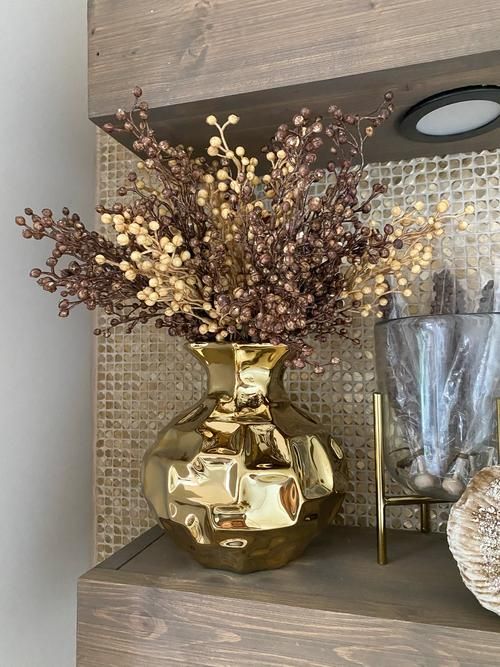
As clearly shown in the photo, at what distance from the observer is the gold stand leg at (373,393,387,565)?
0.78 m

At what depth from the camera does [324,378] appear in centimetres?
101

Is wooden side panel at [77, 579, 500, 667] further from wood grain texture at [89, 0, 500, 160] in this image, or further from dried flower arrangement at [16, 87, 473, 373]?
wood grain texture at [89, 0, 500, 160]

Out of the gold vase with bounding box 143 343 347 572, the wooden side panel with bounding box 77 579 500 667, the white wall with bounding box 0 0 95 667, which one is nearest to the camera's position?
the wooden side panel with bounding box 77 579 500 667

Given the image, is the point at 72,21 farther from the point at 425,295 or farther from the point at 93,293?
the point at 425,295

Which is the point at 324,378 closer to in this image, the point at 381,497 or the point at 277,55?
the point at 381,497

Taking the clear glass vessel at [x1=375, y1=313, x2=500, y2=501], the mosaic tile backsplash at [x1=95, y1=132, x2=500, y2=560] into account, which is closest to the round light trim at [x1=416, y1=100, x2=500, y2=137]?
the mosaic tile backsplash at [x1=95, y1=132, x2=500, y2=560]

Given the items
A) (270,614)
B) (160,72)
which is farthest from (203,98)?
(270,614)

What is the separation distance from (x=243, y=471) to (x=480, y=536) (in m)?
0.28

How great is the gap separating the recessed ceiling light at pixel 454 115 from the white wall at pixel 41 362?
24.3 inches

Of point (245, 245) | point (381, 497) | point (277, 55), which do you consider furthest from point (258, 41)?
point (381, 497)

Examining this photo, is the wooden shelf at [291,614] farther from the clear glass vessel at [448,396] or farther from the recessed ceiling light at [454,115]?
the recessed ceiling light at [454,115]

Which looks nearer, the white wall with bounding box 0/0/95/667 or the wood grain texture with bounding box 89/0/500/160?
the wood grain texture with bounding box 89/0/500/160

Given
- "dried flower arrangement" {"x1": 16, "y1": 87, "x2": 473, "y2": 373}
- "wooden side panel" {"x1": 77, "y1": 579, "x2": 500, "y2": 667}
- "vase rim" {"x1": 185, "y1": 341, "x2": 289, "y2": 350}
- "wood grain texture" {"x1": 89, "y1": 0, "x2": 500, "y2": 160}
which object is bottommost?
"wooden side panel" {"x1": 77, "y1": 579, "x2": 500, "y2": 667}

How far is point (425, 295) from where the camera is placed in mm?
955
